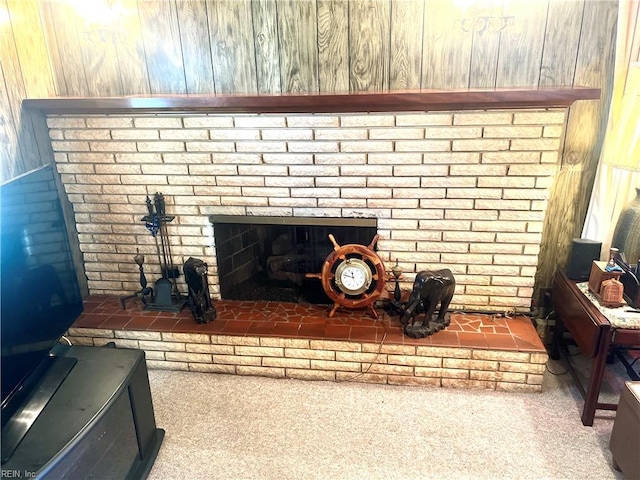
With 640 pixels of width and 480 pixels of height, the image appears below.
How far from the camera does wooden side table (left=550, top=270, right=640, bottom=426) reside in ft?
6.79

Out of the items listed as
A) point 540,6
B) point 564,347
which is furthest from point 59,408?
point 540,6

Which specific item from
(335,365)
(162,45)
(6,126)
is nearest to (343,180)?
(335,365)

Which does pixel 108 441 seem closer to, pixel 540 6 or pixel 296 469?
pixel 296 469

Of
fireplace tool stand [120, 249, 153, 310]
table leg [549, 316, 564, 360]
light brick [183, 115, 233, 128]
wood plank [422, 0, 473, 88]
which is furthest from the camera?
fireplace tool stand [120, 249, 153, 310]

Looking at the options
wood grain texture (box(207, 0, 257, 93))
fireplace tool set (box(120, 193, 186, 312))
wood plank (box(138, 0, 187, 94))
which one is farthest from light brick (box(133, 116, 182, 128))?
fireplace tool set (box(120, 193, 186, 312))

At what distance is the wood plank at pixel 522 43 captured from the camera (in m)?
2.25

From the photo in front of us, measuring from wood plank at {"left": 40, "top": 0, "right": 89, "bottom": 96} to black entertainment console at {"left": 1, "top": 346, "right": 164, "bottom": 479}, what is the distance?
148 cm

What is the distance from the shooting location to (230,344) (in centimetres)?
258

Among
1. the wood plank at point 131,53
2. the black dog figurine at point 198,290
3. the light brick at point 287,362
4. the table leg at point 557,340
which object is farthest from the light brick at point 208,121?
the table leg at point 557,340

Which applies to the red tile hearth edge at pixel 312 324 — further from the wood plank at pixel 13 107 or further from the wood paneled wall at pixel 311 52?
the wood plank at pixel 13 107

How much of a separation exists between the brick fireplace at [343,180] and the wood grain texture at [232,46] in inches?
7.2

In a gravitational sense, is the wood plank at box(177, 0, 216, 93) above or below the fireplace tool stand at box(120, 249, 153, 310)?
above

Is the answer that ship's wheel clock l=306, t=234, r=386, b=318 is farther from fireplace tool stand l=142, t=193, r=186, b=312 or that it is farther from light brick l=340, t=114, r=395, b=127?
fireplace tool stand l=142, t=193, r=186, b=312

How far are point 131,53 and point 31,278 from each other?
4.53 feet
